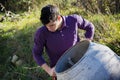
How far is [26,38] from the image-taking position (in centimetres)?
705

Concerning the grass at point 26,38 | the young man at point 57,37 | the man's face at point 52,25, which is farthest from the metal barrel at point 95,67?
the grass at point 26,38

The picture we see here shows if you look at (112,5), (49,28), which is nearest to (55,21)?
(49,28)

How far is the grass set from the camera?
226 inches

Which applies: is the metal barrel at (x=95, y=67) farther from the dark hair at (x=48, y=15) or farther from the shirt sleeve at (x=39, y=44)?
the shirt sleeve at (x=39, y=44)

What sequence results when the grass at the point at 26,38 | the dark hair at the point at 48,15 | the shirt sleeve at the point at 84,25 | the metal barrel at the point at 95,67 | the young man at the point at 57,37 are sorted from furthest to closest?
the grass at the point at 26,38 < the shirt sleeve at the point at 84,25 < the young man at the point at 57,37 < the dark hair at the point at 48,15 < the metal barrel at the point at 95,67

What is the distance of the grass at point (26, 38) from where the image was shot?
18.9 feet

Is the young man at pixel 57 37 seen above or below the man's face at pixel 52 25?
below

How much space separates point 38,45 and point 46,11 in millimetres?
489

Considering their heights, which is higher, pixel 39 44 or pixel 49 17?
pixel 49 17

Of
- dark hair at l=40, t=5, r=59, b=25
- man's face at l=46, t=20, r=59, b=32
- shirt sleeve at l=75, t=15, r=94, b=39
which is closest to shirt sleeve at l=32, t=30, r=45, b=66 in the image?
man's face at l=46, t=20, r=59, b=32

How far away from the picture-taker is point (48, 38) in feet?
12.5

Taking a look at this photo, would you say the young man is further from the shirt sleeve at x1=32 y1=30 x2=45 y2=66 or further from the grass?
the grass

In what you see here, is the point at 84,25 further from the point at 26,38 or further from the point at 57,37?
the point at 26,38

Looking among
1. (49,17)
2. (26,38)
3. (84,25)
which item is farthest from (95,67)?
(26,38)
